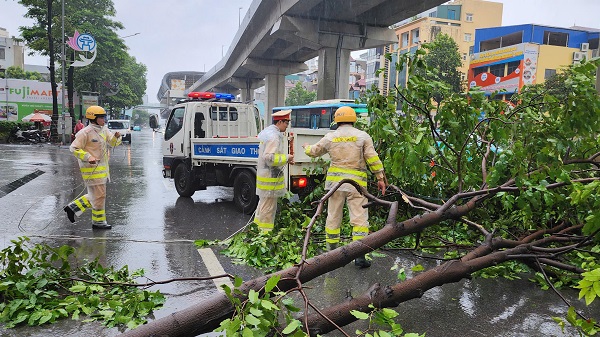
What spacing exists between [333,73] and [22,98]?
34.1 m

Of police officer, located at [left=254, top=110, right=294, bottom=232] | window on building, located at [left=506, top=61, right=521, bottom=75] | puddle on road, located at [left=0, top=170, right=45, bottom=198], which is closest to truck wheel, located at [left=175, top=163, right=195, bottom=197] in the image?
puddle on road, located at [left=0, top=170, right=45, bottom=198]

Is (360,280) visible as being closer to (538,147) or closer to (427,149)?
(427,149)

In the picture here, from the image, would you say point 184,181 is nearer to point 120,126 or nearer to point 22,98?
point 120,126

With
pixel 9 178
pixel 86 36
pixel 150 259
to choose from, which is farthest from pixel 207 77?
pixel 150 259

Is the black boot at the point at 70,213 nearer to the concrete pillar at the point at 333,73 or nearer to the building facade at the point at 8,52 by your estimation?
the concrete pillar at the point at 333,73

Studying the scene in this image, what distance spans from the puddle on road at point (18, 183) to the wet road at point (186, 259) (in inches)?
1.5

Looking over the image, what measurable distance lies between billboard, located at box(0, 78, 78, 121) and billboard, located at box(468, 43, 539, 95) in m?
41.5

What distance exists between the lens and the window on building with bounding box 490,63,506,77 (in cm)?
4638

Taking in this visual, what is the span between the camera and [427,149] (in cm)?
445

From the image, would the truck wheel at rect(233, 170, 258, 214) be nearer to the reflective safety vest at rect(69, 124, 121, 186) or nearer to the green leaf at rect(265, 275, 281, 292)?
the reflective safety vest at rect(69, 124, 121, 186)

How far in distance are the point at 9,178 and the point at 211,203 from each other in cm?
604

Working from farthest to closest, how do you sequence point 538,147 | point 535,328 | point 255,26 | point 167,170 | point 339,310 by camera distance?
point 255,26, point 167,170, point 538,147, point 535,328, point 339,310

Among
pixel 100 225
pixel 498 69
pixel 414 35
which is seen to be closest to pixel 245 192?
pixel 100 225

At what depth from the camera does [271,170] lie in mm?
6574
